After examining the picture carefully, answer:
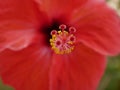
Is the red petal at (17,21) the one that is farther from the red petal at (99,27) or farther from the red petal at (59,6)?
the red petal at (99,27)

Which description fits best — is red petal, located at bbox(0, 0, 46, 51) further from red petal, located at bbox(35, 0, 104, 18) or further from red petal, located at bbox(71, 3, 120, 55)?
red petal, located at bbox(71, 3, 120, 55)

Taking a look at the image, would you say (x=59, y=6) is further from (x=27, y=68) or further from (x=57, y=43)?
(x=27, y=68)

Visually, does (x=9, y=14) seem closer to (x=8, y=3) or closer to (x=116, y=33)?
(x=8, y=3)

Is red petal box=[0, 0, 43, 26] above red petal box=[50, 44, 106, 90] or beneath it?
above

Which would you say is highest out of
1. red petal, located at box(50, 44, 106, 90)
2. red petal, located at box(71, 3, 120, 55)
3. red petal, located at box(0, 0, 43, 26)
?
red petal, located at box(0, 0, 43, 26)

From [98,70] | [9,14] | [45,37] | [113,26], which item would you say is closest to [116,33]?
[113,26]

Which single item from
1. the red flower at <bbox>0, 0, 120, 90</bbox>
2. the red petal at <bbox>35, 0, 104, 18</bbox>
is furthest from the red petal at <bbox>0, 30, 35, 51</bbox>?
the red petal at <bbox>35, 0, 104, 18</bbox>

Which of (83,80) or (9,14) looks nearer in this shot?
(9,14)

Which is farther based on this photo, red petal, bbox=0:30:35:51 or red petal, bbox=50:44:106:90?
red petal, bbox=50:44:106:90
